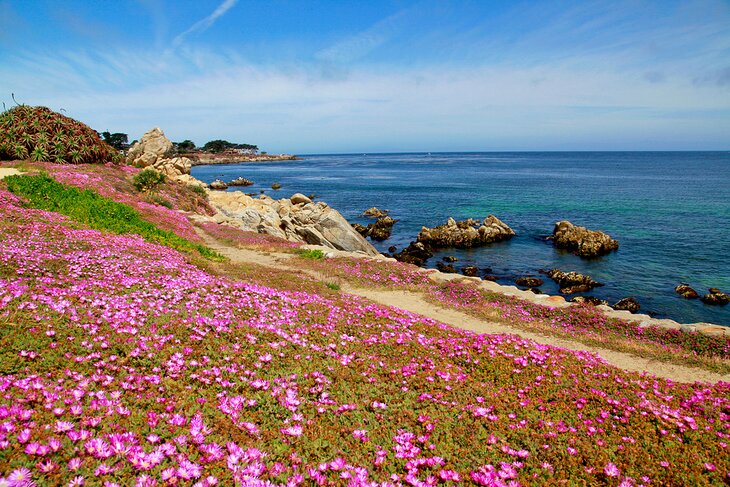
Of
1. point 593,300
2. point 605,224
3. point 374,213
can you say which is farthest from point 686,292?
point 374,213

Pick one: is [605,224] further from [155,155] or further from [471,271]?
[155,155]

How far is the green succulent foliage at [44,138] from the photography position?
34.1 meters

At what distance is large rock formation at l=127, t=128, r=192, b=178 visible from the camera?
54.4 meters

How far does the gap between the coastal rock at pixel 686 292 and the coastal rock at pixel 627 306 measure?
3998 millimetres

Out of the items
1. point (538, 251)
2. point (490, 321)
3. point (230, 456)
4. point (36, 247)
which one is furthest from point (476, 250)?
point (230, 456)

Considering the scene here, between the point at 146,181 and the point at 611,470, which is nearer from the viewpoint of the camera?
the point at 611,470

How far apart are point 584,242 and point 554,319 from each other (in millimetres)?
26795

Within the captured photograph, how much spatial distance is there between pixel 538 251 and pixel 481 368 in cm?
3471

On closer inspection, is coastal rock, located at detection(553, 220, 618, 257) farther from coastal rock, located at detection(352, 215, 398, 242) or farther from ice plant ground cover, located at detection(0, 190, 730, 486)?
ice plant ground cover, located at detection(0, 190, 730, 486)

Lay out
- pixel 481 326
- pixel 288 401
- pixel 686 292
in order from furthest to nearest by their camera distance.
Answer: pixel 686 292 → pixel 481 326 → pixel 288 401

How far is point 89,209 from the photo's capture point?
19.7 metres

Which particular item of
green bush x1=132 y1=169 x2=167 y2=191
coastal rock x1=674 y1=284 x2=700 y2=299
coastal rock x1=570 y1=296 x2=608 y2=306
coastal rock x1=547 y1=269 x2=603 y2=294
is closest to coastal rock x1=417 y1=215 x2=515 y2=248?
coastal rock x1=547 y1=269 x2=603 y2=294

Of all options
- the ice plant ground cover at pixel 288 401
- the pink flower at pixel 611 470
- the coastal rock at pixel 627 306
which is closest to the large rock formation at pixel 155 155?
the ice plant ground cover at pixel 288 401

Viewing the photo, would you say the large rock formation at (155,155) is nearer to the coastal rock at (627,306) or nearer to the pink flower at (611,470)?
the coastal rock at (627,306)
